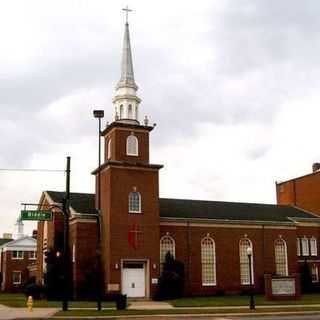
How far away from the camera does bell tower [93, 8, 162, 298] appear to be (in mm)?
52531

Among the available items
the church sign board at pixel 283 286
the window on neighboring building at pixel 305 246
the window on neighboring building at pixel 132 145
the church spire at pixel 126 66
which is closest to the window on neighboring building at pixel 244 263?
the window on neighboring building at pixel 305 246

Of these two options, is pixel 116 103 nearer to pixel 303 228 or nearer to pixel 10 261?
pixel 303 228

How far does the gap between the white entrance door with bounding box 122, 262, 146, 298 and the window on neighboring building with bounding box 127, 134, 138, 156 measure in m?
9.84

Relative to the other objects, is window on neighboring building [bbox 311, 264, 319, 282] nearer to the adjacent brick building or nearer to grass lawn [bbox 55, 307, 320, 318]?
grass lawn [bbox 55, 307, 320, 318]

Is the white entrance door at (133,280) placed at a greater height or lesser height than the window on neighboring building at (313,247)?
lesser

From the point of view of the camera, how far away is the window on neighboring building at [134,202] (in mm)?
54000

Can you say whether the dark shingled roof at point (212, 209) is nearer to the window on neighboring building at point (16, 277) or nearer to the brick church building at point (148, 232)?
the brick church building at point (148, 232)

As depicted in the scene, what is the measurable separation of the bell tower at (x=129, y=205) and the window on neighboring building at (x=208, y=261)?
256 inches

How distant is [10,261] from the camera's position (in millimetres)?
94438

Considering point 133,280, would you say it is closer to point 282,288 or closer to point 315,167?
point 282,288

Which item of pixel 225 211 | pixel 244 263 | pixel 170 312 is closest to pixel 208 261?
pixel 244 263

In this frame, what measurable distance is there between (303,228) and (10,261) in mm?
47969

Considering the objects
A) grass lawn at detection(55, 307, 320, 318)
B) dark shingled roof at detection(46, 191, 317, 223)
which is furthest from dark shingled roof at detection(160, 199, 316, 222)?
grass lawn at detection(55, 307, 320, 318)

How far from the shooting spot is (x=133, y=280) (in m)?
53.2
